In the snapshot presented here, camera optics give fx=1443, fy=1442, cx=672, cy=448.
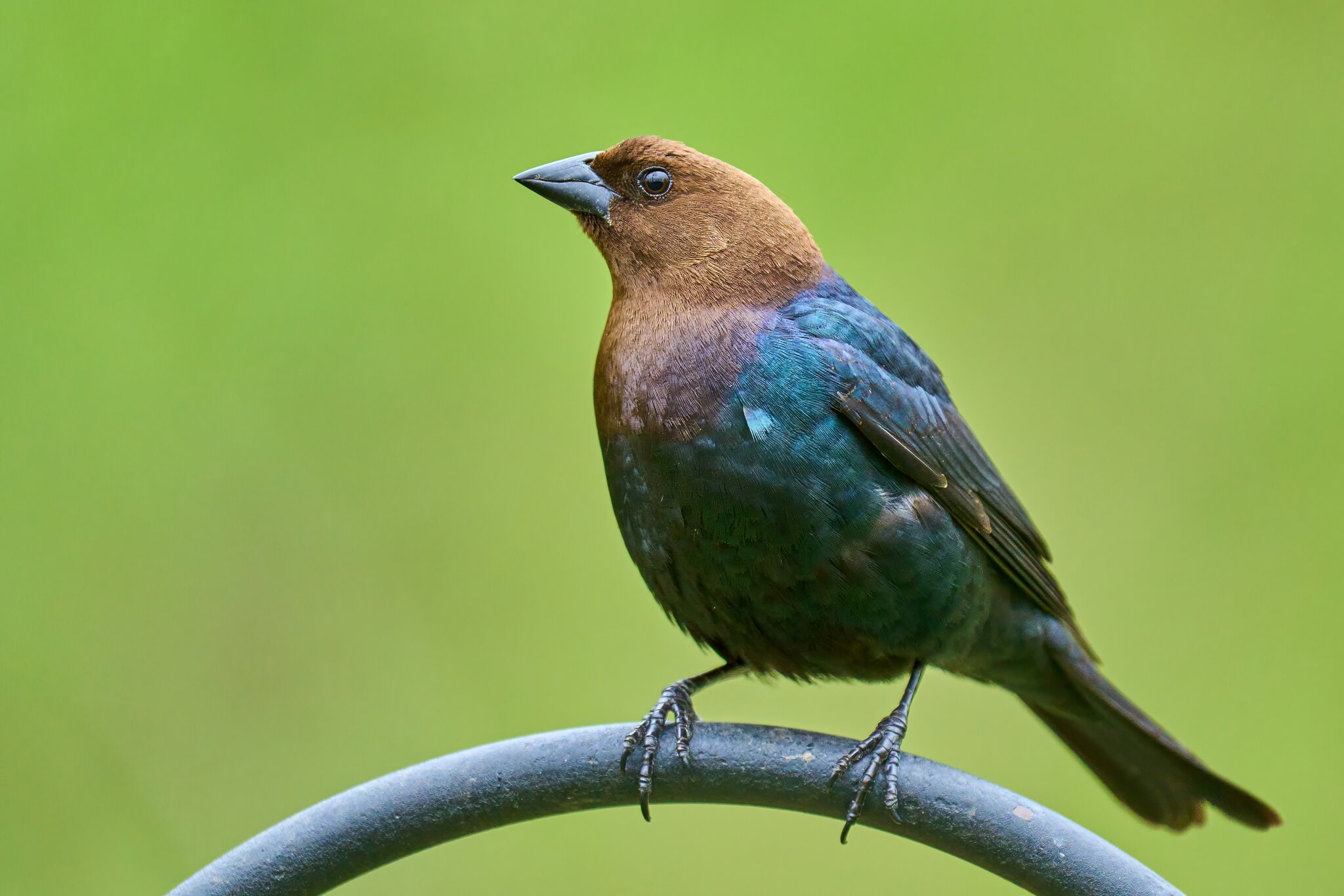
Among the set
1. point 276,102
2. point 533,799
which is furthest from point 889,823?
point 276,102

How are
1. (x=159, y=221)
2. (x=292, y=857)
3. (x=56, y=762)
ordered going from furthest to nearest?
(x=159, y=221), (x=56, y=762), (x=292, y=857)

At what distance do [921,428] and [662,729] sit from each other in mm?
796

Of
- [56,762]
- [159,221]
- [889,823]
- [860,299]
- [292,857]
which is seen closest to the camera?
[292,857]

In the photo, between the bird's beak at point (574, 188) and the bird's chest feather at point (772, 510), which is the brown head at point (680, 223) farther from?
the bird's chest feather at point (772, 510)

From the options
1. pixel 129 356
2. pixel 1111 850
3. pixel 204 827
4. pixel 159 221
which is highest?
pixel 159 221

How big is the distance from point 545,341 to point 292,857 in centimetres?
270

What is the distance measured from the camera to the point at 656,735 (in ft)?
8.05

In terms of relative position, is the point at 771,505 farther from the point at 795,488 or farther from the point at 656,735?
the point at 656,735

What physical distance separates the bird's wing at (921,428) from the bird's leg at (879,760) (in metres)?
0.45

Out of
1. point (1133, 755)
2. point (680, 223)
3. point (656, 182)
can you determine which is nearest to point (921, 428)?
point (680, 223)

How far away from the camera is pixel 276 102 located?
14.7 ft

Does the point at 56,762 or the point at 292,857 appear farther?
the point at 56,762

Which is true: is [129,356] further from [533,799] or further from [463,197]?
[533,799]

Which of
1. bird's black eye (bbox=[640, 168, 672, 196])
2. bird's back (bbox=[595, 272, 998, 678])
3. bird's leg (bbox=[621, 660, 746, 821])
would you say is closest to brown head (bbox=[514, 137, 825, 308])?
bird's black eye (bbox=[640, 168, 672, 196])
